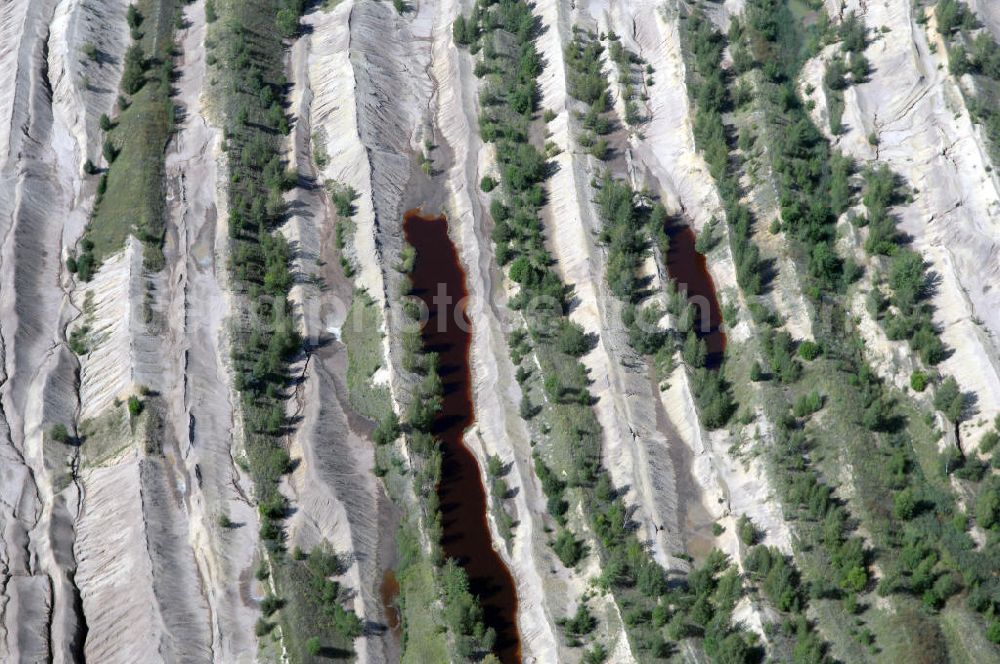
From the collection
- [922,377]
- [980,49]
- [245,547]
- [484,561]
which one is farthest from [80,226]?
[980,49]

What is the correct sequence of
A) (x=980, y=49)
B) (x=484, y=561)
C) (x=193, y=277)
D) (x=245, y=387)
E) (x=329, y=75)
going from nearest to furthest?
(x=484, y=561) < (x=245, y=387) < (x=193, y=277) < (x=980, y=49) < (x=329, y=75)

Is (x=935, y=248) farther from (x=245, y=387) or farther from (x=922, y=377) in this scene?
(x=245, y=387)

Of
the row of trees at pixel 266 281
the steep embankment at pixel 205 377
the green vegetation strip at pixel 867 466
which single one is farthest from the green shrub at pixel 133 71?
the green vegetation strip at pixel 867 466

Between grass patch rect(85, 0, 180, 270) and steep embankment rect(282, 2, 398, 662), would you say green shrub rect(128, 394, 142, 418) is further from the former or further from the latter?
grass patch rect(85, 0, 180, 270)

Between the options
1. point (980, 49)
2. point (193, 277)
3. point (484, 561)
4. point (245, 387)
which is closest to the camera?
point (484, 561)

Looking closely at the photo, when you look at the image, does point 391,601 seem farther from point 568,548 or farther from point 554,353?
point 554,353

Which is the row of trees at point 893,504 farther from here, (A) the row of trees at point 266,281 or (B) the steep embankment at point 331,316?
(A) the row of trees at point 266,281
